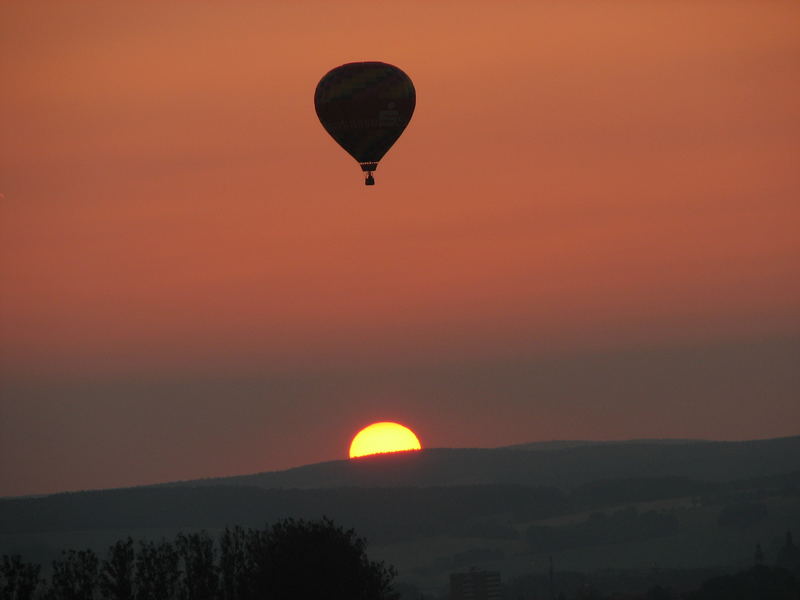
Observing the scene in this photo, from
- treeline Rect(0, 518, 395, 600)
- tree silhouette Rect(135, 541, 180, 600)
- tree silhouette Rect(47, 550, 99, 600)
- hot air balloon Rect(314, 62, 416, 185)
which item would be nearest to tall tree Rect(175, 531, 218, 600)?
treeline Rect(0, 518, 395, 600)

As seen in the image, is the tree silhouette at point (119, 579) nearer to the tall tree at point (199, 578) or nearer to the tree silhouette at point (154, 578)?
the tree silhouette at point (154, 578)

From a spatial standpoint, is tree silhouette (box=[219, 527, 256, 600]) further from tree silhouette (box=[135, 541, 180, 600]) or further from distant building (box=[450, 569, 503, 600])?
distant building (box=[450, 569, 503, 600])

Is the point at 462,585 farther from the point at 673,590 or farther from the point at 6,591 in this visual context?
the point at 6,591

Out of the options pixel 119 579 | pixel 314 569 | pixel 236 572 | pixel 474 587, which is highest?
pixel 474 587

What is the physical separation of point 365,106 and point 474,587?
360 feet

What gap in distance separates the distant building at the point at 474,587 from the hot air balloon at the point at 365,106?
10602 centimetres

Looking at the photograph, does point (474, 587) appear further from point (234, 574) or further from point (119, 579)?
point (119, 579)

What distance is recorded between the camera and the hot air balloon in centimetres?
8381

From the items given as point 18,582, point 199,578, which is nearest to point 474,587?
point 199,578

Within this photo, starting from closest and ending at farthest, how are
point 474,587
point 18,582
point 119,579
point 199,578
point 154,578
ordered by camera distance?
point 18,582 < point 119,579 < point 154,578 < point 199,578 < point 474,587

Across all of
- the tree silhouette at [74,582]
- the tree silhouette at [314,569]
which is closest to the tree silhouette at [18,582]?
the tree silhouette at [74,582]

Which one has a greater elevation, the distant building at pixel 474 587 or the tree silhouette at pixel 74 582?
the distant building at pixel 474 587

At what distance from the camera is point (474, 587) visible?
18575 cm

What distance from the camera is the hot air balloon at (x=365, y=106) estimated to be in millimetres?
83812
